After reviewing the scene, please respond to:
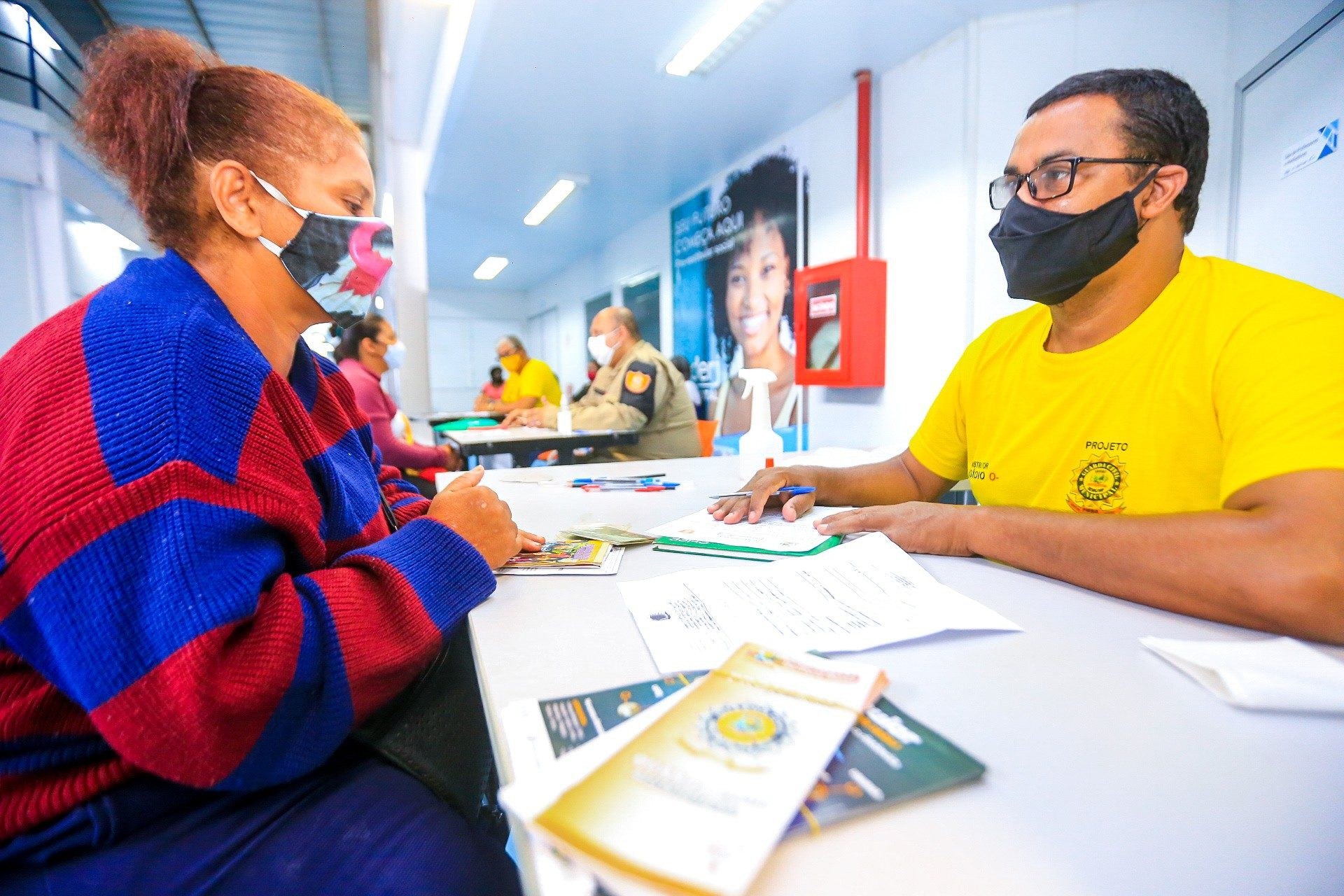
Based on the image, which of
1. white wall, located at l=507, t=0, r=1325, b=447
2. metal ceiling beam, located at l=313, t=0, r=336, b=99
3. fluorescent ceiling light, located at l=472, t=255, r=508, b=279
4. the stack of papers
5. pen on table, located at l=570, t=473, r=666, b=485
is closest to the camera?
the stack of papers

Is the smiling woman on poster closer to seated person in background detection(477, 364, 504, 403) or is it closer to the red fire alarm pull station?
the red fire alarm pull station

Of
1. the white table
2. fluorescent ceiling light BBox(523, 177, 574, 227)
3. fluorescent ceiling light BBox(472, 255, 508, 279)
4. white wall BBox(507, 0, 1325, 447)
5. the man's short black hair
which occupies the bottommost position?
the white table

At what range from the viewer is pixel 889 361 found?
362cm

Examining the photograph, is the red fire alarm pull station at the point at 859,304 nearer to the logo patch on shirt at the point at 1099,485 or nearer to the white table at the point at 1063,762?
the logo patch on shirt at the point at 1099,485

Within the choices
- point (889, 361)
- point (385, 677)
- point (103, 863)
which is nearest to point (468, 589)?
point (385, 677)

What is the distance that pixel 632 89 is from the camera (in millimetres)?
3773

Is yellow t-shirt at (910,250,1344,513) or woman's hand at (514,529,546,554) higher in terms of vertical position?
yellow t-shirt at (910,250,1344,513)

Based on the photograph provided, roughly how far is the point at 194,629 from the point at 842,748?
0.53 m

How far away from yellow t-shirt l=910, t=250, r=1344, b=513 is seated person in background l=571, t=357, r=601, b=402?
344 cm

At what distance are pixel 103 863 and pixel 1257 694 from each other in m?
1.01

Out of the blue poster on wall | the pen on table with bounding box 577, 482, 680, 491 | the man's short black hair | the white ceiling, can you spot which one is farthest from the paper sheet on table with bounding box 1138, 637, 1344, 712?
the blue poster on wall

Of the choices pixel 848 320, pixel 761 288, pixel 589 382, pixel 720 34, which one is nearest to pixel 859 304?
pixel 848 320

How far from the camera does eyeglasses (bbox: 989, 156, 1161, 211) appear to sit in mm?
1130

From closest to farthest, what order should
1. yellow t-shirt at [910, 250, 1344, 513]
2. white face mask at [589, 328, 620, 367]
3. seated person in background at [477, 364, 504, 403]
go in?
yellow t-shirt at [910, 250, 1344, 513] < white face mask at [589, 328, 620, 367] < seated person in background at [477, 364, 504, 403]
